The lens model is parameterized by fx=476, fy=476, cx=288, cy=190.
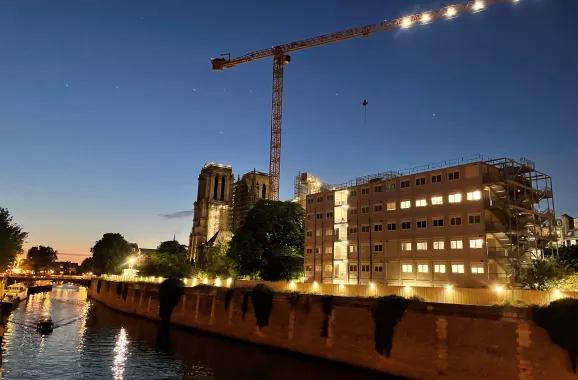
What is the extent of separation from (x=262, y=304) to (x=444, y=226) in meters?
28.2

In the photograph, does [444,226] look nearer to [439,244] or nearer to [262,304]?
[439,244]

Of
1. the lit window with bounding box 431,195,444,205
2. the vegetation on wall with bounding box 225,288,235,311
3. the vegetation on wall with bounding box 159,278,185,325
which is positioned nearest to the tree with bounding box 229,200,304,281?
the vegetation on wall with bounding box 159,278,185,325

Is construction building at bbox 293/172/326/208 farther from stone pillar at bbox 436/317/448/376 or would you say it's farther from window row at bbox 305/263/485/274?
stone pillar at bbox 436/317/448/376

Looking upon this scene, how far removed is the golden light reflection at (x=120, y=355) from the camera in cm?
4012

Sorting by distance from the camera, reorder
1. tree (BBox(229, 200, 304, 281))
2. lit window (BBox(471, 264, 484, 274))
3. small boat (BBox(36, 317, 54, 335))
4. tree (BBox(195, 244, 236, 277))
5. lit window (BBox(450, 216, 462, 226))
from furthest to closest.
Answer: tree (BBox(195, 244, 236, 277)) → tree (BBox(229, 200, 304, 281)) → lit window (BBox(450, 216, 462, 226)) → lit window (BBox(471, 264, 484, 274)) → small boat (BBox(36, 317, 54, 335))

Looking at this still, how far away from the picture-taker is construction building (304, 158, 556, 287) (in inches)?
2415

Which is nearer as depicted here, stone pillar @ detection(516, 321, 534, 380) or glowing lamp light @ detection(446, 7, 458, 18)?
stone pillar @ detection(516, 321, 534, 380)

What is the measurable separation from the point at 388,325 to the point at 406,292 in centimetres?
338

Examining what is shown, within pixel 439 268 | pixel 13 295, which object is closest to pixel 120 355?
pixel 439 268

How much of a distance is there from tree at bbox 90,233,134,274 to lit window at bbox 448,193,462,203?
412ft

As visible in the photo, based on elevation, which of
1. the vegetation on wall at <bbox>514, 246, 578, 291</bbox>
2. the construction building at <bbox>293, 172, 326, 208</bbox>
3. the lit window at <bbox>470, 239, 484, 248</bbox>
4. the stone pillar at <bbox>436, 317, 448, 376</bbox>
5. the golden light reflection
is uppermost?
the construction building at <bbox>293, 172, 326, 208</bbox>

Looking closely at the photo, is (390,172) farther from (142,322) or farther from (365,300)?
(142,322)

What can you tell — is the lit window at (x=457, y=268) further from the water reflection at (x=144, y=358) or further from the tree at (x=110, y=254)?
the tree at (x=110, y=254)

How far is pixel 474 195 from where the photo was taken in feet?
206
